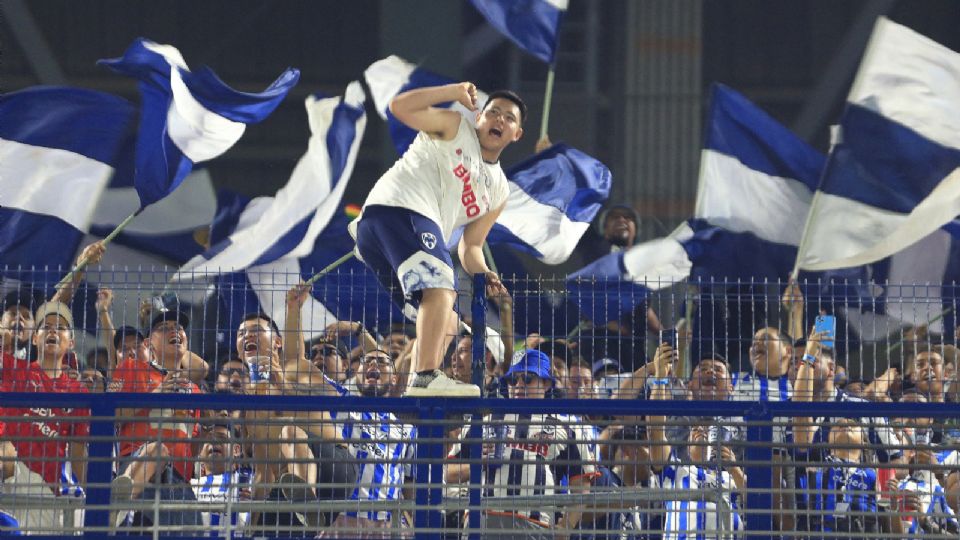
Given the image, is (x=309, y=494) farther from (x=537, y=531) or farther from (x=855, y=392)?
(x=855, y=392)

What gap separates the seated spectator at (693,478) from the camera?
6.45m

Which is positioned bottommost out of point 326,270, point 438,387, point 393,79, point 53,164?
point 438,387

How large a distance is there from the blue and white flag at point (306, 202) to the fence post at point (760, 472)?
603 cm

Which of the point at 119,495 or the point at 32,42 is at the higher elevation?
the point at 32,42

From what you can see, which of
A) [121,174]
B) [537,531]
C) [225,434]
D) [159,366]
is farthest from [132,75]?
[537,531]

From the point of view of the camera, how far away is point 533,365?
8.09 meters

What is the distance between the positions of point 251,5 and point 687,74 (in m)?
3.53

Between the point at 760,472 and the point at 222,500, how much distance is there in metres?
2.22

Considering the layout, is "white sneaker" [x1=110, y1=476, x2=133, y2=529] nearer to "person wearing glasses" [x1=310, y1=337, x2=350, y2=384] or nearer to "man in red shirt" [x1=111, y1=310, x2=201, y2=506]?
"man in red shirt" [x1=111, y1=310, x2=201, y2=506]

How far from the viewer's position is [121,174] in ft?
41.4

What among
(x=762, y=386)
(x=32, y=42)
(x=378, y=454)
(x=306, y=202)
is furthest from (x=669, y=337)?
(x=32, y=42)

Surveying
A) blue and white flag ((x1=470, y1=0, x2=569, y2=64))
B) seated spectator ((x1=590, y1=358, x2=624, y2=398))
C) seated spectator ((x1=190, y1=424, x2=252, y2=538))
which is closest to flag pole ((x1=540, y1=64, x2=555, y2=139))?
blue and white flag ((x1=470, y1=0, x2=569, y2=64))

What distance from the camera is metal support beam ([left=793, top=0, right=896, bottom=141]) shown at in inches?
510

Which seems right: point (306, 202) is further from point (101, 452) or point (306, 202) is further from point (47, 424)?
point (101, 452)
